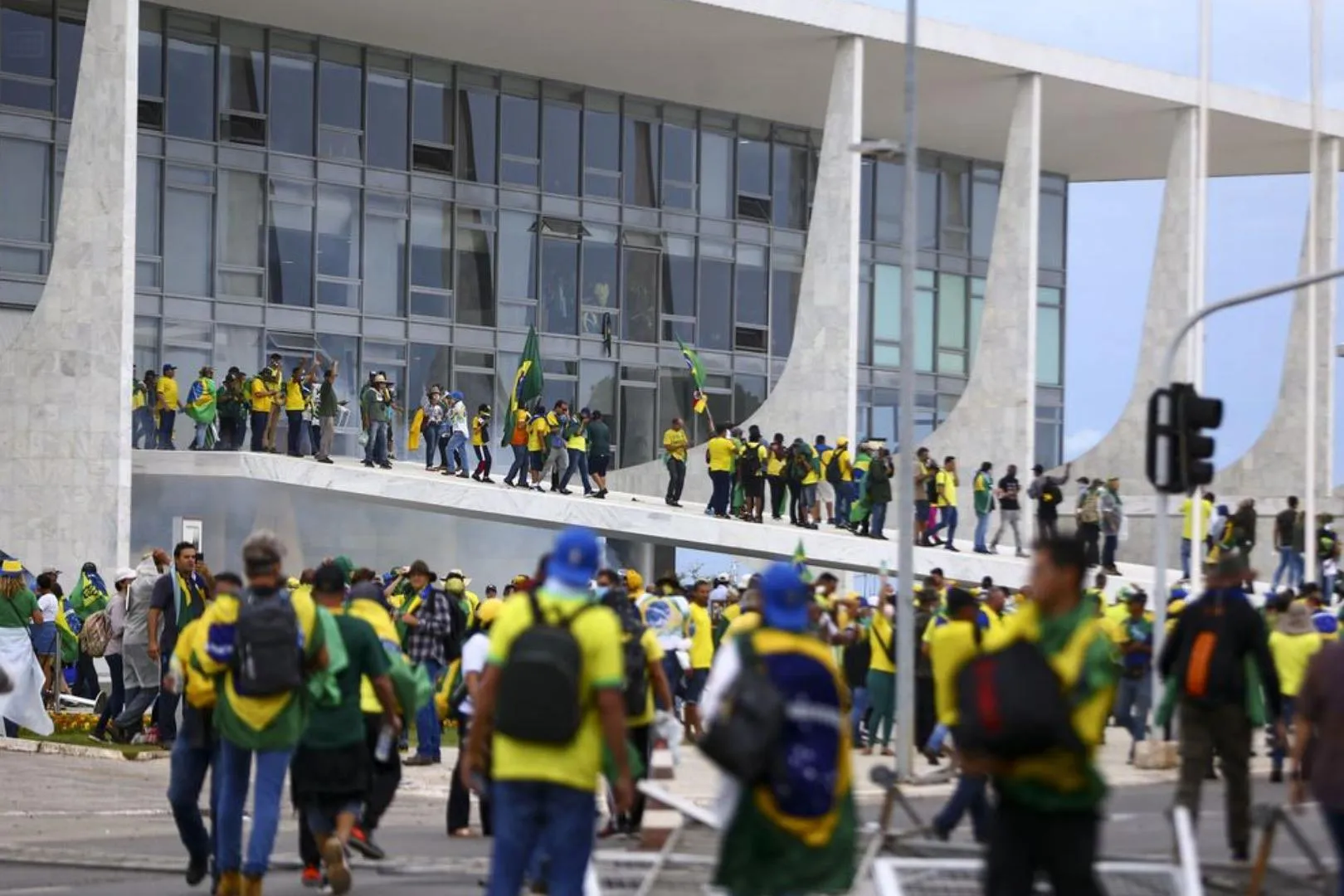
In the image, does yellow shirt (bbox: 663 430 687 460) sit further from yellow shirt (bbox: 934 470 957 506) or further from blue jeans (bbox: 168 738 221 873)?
blue jeans (bbox: 168 738 221 873)

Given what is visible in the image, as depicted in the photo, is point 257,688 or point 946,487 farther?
point 946,487

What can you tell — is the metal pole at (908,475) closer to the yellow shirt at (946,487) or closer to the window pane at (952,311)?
the yellow shirt at (946,487)

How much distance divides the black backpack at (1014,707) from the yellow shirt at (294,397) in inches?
1135

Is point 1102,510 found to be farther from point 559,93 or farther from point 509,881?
point 509,881

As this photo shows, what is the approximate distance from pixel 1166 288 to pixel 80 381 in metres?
24.7

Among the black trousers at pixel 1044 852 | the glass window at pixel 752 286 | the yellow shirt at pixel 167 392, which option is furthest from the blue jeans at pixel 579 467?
the black trousers at pixel 1044 852

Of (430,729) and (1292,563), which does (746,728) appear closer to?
(430,729)

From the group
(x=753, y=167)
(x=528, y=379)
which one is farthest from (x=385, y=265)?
(x=753, y=167)

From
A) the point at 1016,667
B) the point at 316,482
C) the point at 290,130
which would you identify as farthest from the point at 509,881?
the point at 290,130

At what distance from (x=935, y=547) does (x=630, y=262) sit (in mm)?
11248

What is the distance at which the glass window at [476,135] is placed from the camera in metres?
44.0

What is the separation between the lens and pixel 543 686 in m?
7.87

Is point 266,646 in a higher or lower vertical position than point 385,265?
lower

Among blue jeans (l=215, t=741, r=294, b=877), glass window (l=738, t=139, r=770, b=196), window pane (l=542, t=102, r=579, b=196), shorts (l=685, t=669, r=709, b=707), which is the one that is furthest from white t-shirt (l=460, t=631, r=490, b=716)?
glass window (l=738, t=139, r=770, b=196)
